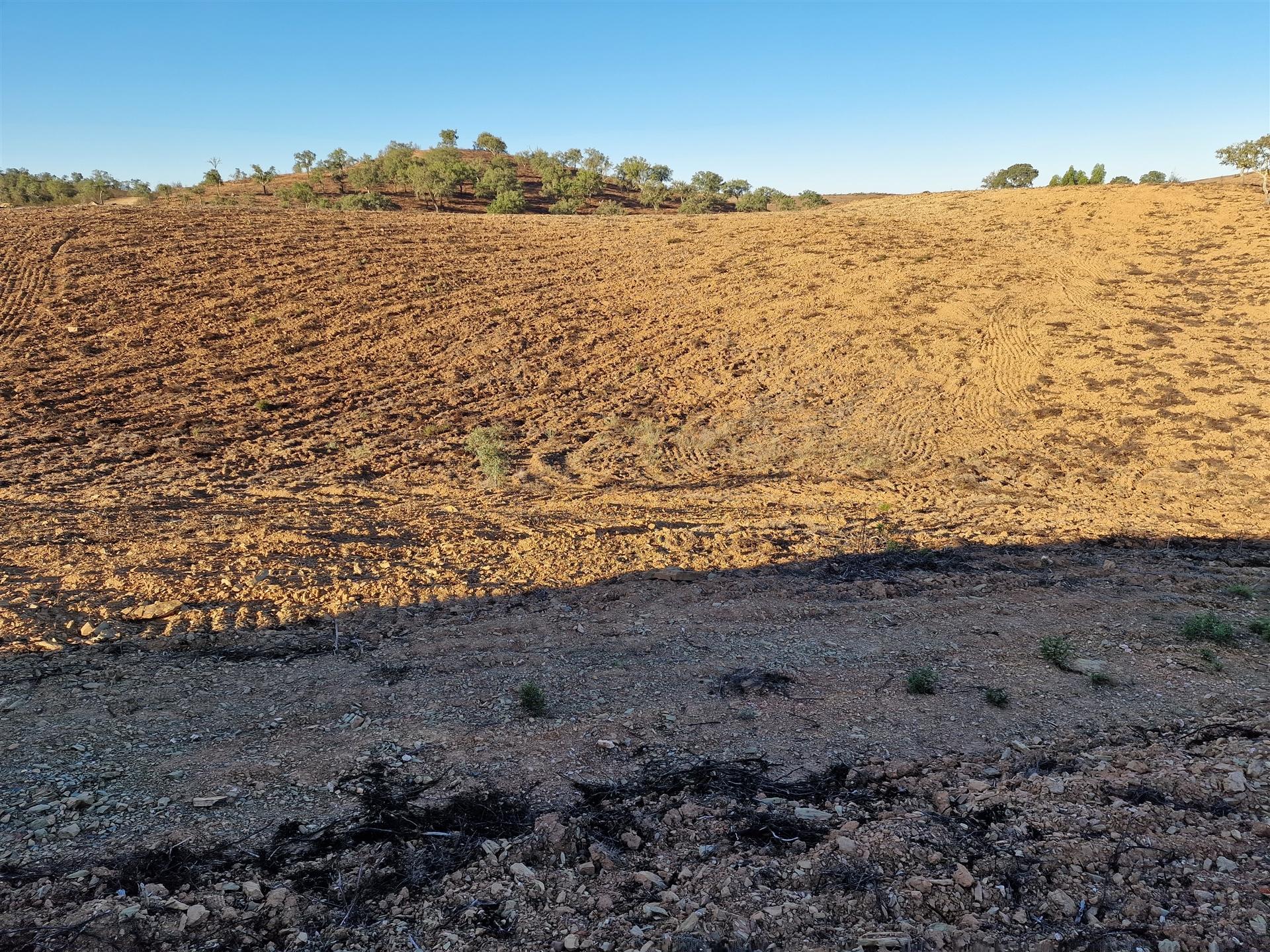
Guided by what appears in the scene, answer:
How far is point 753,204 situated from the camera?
4047 centimetres

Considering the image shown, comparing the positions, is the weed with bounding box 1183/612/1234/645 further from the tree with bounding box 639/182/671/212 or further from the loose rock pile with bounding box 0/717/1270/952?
the tree with bounding box 639/182/671/212

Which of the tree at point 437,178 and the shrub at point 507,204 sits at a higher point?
the tree at point 437,178

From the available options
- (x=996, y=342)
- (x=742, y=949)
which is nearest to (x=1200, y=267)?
(x=996, y=342)

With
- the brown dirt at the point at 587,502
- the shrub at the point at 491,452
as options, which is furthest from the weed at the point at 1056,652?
the shrub at the point at 491,452

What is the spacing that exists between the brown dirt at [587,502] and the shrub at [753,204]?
18.4 meters

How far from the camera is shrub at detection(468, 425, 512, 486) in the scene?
1079cm

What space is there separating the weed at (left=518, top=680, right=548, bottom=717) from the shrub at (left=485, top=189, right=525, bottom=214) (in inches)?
1136

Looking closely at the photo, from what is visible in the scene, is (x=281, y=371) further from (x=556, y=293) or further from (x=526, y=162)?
(x=526, y=162)

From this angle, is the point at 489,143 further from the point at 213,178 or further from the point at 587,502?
the point at 587,502

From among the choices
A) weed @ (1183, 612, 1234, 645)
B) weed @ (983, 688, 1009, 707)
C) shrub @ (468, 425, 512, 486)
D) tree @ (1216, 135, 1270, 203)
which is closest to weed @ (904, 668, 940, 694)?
weed @ (983, 688, 1009, 707)

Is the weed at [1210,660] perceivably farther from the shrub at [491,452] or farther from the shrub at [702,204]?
the shrub at [702,204]

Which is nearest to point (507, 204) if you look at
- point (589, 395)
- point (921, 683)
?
point (589, 395)

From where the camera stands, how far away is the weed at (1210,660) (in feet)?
19.1

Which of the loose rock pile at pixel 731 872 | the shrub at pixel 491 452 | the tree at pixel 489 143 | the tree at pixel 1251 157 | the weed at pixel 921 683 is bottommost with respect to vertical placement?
the weed at pixel 921 683
